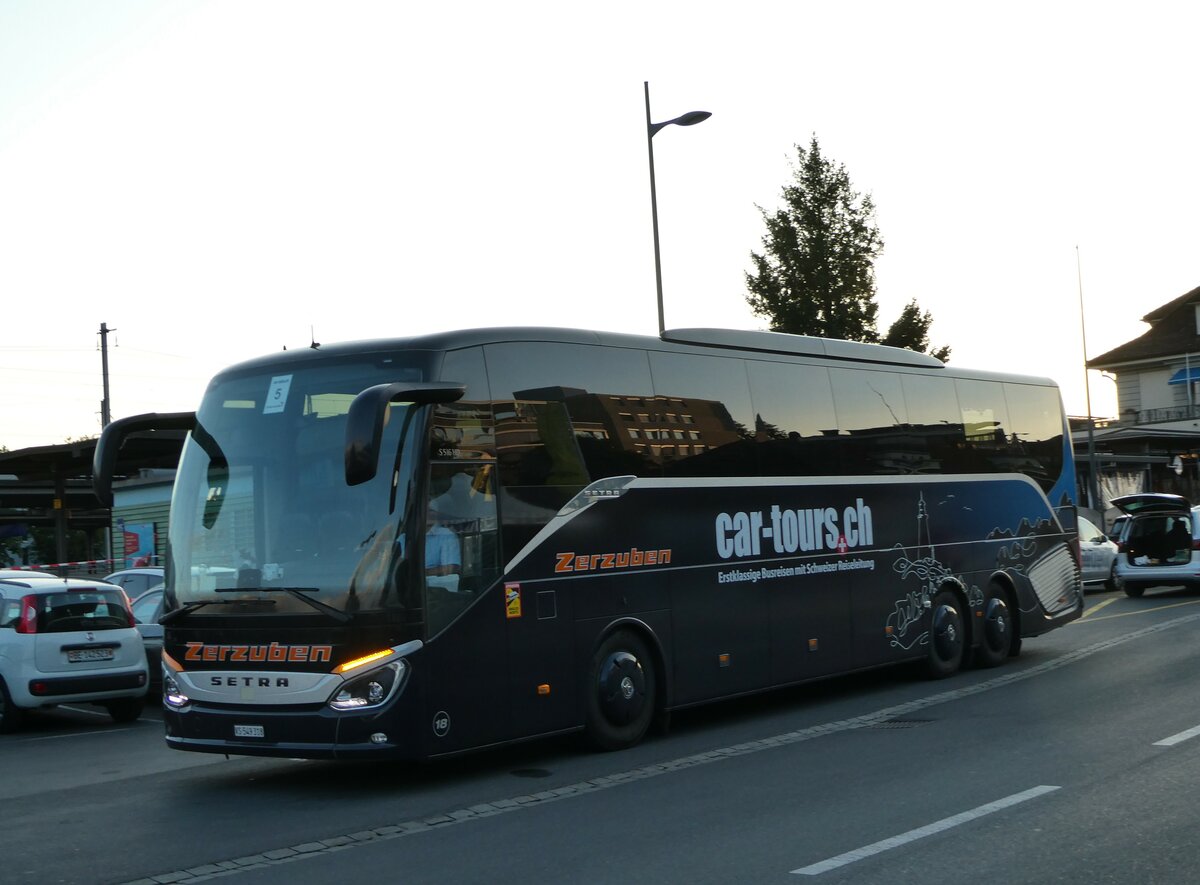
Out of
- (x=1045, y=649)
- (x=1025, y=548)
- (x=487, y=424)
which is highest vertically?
(x=487, y=424)

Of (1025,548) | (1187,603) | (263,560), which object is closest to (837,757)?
(263,560)

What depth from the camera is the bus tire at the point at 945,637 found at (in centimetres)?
1563

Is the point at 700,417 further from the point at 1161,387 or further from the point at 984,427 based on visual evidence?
the point at 1161,387

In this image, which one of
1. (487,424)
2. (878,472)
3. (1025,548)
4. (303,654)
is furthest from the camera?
(1025,548)

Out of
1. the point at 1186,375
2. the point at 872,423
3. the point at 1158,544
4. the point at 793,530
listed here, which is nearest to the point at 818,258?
the point at 1186,375

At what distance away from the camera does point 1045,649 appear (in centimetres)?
1845

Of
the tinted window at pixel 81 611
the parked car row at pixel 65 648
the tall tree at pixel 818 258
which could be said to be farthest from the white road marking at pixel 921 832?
the tall tree at pixel 818 258

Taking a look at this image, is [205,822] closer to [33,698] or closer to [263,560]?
[263,560]

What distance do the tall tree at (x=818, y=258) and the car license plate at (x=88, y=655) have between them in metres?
41.3

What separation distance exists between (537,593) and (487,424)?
1345mm

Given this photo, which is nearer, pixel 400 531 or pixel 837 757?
pixel 400 531

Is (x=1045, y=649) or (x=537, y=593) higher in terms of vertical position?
(x=537, y=593)

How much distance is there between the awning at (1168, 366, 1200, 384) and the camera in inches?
2734

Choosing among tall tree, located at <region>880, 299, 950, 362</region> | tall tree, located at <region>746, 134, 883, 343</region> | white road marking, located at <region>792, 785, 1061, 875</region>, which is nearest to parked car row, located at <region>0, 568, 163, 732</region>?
white road marking, located at <region>792, 785, 1061, 875</region>
